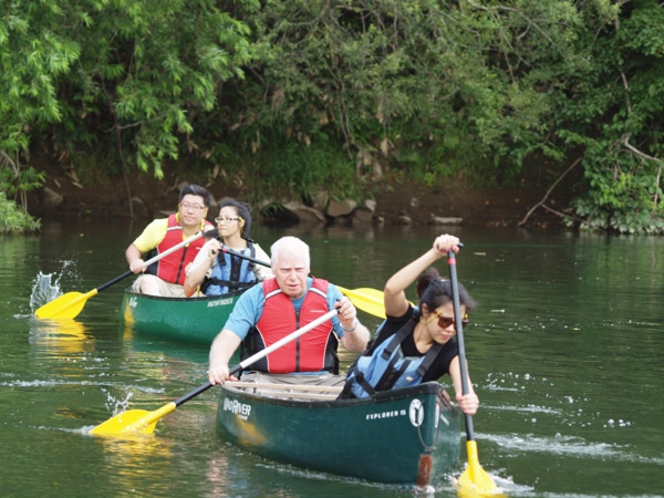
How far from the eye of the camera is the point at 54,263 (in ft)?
50.2

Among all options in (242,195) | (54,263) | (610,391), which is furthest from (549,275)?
(242,195)

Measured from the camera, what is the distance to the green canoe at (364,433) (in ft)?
17.4

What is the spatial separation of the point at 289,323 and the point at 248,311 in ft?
0.74

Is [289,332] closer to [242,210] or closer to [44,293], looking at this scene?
[242,210]

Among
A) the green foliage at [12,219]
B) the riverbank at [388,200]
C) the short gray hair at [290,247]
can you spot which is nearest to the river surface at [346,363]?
the short gray hair at [290,247]

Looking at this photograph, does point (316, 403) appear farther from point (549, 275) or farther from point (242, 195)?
point (242, 195)

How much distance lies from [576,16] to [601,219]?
4080 millimetres

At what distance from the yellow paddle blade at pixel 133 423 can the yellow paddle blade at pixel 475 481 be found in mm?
1814

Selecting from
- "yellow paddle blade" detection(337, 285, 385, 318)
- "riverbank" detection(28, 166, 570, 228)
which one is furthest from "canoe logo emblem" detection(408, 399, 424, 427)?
"riverbank" detection(28, 166, 570, 228)

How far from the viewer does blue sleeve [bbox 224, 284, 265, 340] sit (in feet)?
21.7

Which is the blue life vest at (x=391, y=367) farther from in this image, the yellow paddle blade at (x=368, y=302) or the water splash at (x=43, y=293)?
the water splash at (x=43, y=293)

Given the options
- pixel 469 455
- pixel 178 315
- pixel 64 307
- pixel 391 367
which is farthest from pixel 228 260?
pixel 469 455

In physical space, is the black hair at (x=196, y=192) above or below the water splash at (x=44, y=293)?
above

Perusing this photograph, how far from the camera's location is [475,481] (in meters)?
5.48
